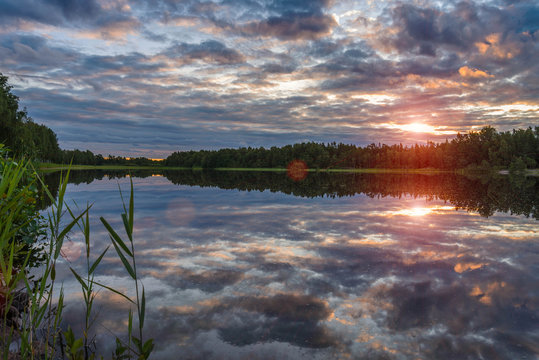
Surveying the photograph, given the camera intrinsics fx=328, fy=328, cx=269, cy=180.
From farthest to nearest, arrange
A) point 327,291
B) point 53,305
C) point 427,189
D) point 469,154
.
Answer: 1. point 469,154
2. point 427,189
3. point 327,291
4. point 53,305

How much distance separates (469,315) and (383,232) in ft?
24.9

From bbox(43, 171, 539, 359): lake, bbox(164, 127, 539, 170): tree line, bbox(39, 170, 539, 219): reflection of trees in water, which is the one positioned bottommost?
bbox(43, 171, 539, 359): lake

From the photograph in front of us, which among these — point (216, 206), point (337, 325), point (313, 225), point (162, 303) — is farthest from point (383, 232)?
point (216, 206)

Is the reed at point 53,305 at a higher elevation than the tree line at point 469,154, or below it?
below

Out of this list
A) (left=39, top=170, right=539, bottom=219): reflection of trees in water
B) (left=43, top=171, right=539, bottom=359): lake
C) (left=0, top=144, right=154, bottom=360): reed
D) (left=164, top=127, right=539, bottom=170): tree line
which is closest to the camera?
(left=0, top=144, right=154, bottom=360): reed

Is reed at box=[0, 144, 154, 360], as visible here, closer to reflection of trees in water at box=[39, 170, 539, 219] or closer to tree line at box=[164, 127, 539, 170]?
reflection of trees in water at box=[39, 170, 539, 219]

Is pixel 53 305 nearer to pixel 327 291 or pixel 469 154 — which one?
pixel 327 291

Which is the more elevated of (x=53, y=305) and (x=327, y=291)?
(x=327, y=291)

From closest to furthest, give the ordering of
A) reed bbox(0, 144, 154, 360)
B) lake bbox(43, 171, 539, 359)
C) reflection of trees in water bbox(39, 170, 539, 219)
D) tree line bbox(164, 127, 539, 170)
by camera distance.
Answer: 1. reed bbox(0, 144, 154, 360)
2. lake bbox(43, 171, 539, 359)
3. reflection of trees in water bbox(39, 170, 539, 219)
4. tree line bbox(164, 127, 539, 170)

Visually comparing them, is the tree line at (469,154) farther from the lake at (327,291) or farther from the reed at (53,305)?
the reed at (53,305)

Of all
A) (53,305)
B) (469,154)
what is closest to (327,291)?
(53,305)

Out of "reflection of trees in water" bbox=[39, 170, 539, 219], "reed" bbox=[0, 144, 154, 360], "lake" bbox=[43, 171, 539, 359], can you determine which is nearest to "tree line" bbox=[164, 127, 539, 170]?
"reflection of trees in water" bbox=[39, 170, 539, 219]

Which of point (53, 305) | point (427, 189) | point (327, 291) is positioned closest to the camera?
point (53, 305)

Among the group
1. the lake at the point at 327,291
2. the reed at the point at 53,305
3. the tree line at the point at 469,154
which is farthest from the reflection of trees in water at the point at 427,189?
the tree line at the point at 469,154
